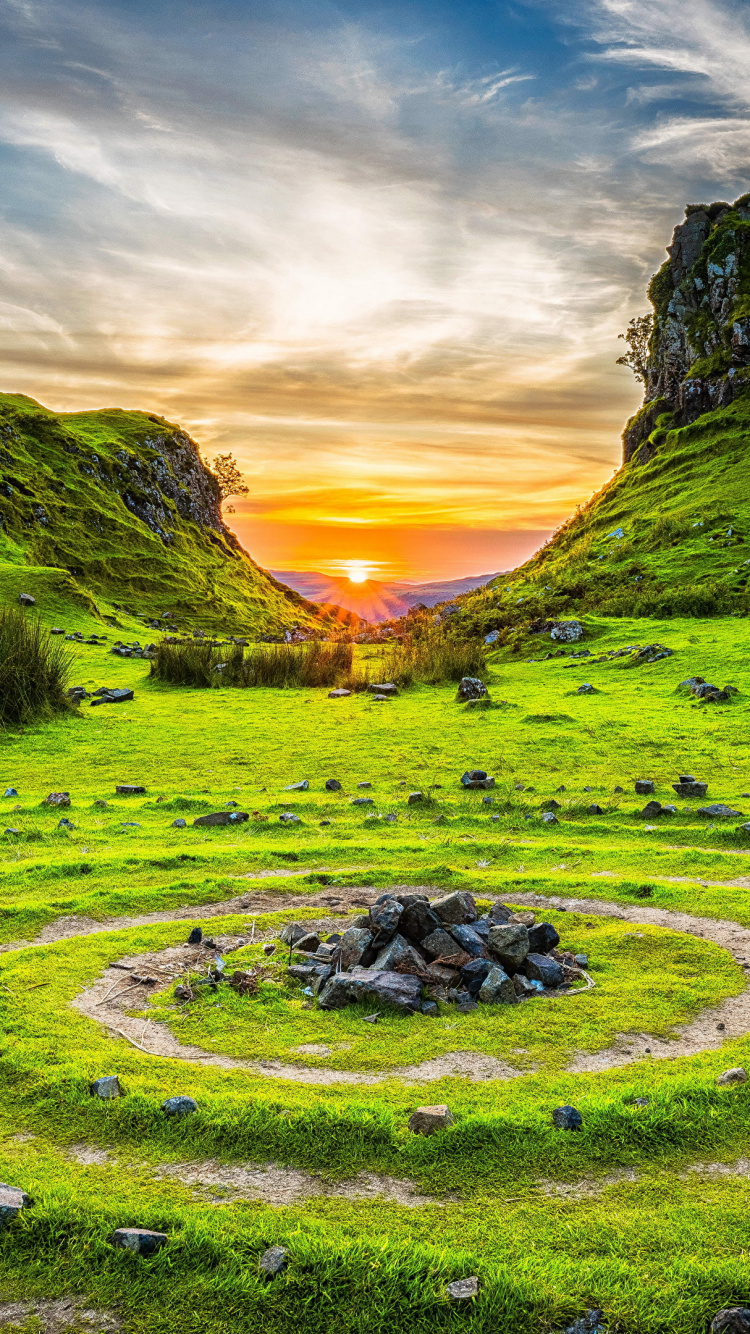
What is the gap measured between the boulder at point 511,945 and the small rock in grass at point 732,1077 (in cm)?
209

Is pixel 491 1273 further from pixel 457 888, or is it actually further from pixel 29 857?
pixel 29 857

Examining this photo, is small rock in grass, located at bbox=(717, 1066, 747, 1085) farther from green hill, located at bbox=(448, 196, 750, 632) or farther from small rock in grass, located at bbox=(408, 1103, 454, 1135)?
green hill, located at bbox=(448, 196, 750, 632)

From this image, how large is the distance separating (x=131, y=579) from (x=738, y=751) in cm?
5132

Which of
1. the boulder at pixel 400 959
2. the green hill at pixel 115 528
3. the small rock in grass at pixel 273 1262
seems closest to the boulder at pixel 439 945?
the boulder at pixel 400 959

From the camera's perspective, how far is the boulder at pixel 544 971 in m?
7.22

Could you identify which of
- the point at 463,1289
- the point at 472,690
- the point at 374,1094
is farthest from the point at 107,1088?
the point at 472,690

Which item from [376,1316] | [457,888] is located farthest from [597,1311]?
[457,888]

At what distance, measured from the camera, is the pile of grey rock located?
6.91 m

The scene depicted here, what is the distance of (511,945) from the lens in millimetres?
7309

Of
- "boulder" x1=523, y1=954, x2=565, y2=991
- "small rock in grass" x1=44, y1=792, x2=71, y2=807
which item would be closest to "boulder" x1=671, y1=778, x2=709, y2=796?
"boulder" x1=523, y1=954, x2=565, y2=991

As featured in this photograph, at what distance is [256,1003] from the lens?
272 inches

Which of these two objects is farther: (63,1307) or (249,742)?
(249,742)

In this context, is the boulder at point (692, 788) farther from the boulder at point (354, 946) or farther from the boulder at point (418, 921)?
the boulder at point (354, 946)

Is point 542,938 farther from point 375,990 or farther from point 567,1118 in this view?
point 567,1118
